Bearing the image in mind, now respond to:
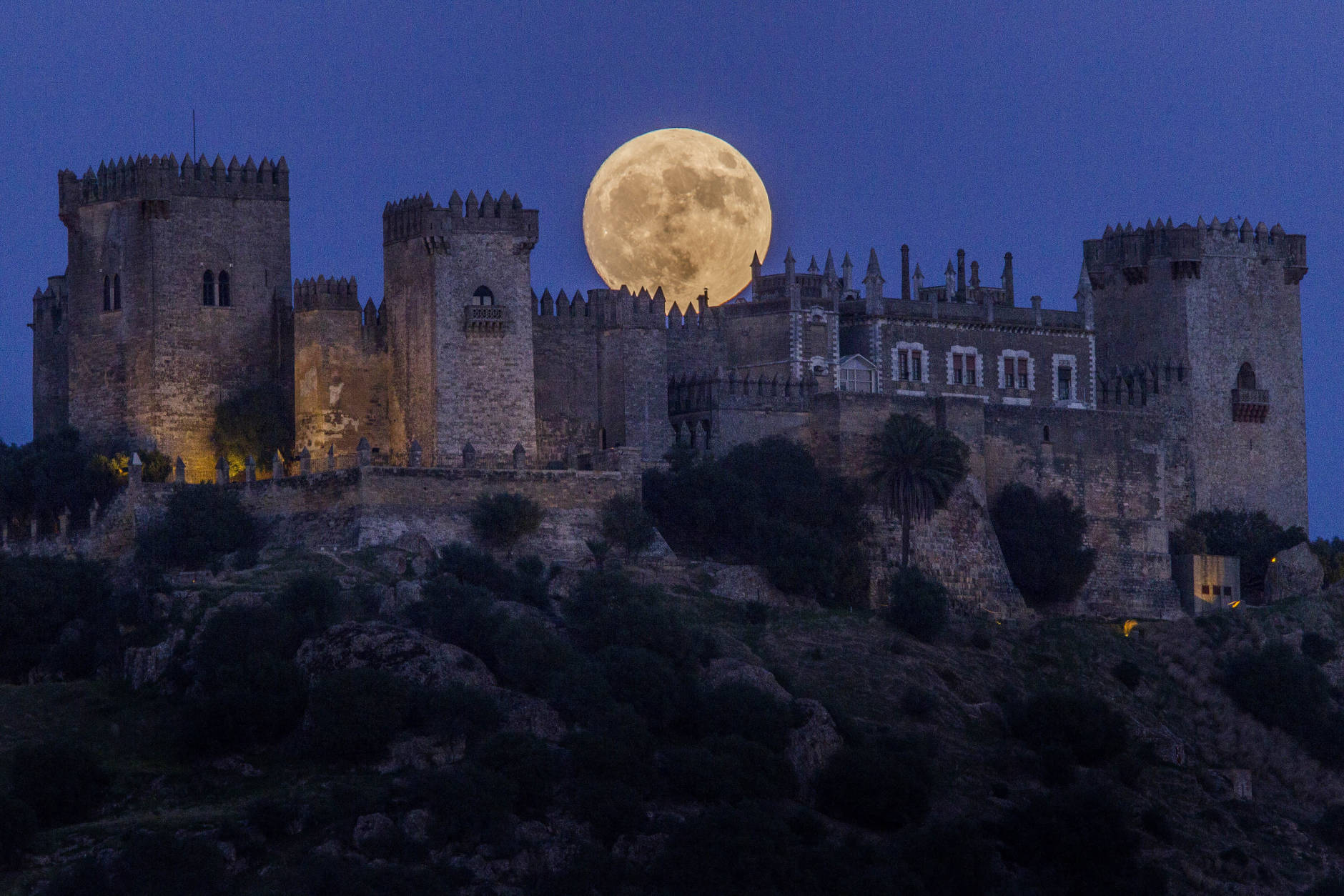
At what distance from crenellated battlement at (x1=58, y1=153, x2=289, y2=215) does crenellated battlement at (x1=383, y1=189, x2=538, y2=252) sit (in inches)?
191

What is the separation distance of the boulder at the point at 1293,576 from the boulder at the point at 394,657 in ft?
104

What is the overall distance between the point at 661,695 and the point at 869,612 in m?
12.5

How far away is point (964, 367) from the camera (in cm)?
8888

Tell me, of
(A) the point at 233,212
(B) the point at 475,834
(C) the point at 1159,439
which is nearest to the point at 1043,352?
(C) the point at 1159,439

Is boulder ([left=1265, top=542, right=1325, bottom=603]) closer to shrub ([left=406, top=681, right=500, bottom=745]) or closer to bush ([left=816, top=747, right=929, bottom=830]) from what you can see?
bush ([left=816, top=747, right=929, bottom=830])

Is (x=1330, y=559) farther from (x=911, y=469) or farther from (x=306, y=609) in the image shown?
(x=306, y=609)

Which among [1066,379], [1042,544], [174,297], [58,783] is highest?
[174,297]

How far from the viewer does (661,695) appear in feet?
224

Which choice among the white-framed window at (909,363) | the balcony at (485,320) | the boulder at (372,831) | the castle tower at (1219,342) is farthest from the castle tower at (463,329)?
the castle tower at (1219,342)

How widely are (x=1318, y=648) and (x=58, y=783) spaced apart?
130 feet

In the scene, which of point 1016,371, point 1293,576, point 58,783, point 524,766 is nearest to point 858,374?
point 1016,371

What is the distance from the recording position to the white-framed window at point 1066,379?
296 feet

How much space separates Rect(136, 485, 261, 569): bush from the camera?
74.0 meters

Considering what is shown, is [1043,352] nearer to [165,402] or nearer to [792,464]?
[792,464]
